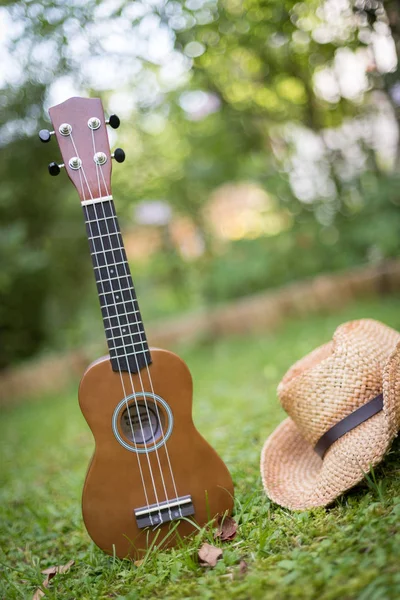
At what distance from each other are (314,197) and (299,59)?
2.06 meters

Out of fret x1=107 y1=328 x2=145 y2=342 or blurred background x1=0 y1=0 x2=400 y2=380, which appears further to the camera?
blurred background x1=0 y1=0 x2=400 y2=380

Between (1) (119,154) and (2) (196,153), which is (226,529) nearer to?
(1) (119,154)

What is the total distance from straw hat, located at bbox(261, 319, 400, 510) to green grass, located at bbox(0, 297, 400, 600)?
0.23 feet

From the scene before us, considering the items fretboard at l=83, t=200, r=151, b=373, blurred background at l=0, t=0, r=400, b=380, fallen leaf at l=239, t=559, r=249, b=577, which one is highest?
blurred background at l=0, t=0, r=400, b=380

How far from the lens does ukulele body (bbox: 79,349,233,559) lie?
1958mm

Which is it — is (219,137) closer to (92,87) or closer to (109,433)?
(92,87)

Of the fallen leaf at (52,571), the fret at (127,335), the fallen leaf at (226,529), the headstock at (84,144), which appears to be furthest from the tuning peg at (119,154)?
the fallen leaf at (52,571)

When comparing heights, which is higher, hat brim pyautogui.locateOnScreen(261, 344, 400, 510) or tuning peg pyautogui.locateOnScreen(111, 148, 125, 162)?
tuning peg pyautogui.locateOnScreen(111, 148, 125, 162)

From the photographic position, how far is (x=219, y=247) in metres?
6.78

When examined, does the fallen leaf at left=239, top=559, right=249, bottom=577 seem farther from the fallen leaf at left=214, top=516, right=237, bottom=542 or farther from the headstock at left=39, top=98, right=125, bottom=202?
the headstock at left=39, top=98, right=125, bottom=202

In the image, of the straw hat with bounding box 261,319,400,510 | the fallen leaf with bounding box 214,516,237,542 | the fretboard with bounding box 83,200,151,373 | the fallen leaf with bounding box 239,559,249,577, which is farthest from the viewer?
the fretboard with bounding box 83,200,151,373

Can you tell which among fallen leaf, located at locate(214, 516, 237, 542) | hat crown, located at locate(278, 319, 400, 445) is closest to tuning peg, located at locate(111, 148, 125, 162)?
hat crown, located at locate(278, 319, 400, 445)

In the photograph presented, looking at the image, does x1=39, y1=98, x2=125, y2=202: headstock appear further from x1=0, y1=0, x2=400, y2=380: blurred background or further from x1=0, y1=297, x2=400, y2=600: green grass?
x1=0, y1=0, x2=400, y2=380: blurred background

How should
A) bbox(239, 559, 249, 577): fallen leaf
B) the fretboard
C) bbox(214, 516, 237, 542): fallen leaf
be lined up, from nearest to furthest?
bbox(239, 559, 249, 577): fallen leaf, bbox(214, 516, 237, 542): fallen leaf, the fretboard
